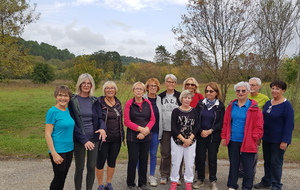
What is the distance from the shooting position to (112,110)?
410 cm

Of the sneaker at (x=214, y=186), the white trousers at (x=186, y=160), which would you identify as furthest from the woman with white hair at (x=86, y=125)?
the sneaker at (x=214, y=186)

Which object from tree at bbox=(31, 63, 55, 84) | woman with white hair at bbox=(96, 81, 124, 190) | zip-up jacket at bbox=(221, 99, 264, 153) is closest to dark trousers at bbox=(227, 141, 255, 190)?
zip-up jacket at bbox=(221, 99, 264, 153)

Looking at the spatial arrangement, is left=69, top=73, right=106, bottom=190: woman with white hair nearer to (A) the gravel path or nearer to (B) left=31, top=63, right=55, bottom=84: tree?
(A) the gravel path

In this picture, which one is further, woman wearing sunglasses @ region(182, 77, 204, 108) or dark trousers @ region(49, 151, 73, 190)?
woman wearing sunglasses @ region(182, 77, 204, 108)

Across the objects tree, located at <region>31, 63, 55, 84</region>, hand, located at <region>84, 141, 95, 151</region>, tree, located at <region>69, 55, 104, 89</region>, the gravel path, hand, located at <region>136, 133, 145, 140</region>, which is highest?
tree, located at <region>31, 63, 55, 84</region>

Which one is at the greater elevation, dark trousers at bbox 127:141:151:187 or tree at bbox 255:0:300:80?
tree at bbox 255:0:300:80

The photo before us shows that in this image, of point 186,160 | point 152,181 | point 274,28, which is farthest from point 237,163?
point 274,28

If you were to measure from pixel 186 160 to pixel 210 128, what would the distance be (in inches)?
26.4

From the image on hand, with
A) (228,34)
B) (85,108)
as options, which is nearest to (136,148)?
(85,108)

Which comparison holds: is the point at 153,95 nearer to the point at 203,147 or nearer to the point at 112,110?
the point at 112,110

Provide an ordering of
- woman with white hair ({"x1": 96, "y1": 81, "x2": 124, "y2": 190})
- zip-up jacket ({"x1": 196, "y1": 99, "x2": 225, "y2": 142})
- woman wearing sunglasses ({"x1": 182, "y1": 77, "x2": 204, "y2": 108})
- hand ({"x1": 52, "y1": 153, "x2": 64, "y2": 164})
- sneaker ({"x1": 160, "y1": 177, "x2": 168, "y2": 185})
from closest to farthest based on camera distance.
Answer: hand ({"x1": 52, "y1": 153, "x2": 64, "y2": 164})
woman with white hair ({"x1": 96, "y1": 81, "x2": 124, "y2": 190})
zip-up jacket ({"x1": 196, "y1": 99, "x2": 225, "y2": 142})
sneaker ({"x1": 160, "y1": 177, "x2": 168, "y2": 185})
woman wearing sunglasses ({"x1": 182, "y1": 77, "x2": 204, "y2": 108})

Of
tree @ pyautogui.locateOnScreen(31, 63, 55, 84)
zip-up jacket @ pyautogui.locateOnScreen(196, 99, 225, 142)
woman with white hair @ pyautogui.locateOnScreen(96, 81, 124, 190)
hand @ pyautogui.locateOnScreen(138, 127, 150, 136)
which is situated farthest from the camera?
tree @ pyautogui.locateOnScreen(31, 63, 55, 84)

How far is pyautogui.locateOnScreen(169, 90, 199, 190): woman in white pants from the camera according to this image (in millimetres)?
4324

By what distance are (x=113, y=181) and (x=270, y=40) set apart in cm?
791
